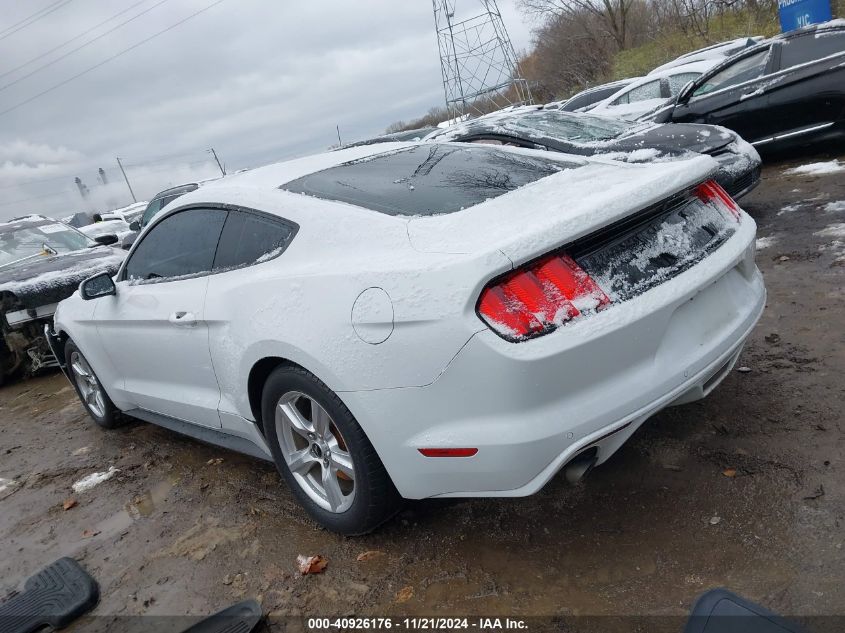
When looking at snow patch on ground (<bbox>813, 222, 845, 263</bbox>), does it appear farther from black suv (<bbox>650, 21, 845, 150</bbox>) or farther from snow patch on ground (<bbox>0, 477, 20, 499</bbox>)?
snow patch on ground (<bbox>0, 477, 20, 499</bbox>)

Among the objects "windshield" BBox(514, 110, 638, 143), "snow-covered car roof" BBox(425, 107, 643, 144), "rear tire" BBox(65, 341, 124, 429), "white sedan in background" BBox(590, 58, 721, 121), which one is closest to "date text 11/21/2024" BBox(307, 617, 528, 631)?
"rear tire" BBox(65, 341, 124, 429)

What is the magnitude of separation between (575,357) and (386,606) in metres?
1.15

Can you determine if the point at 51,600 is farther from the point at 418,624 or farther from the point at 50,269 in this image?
the point at 50,269

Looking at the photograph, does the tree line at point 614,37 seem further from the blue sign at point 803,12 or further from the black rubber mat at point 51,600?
the black rubber mat at point 51,600

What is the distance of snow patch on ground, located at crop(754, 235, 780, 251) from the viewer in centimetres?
518

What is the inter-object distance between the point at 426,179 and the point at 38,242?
711 centimetres

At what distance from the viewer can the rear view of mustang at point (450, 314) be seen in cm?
200

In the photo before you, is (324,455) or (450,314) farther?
(324,455)

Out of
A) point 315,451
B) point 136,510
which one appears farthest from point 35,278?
point 315,451

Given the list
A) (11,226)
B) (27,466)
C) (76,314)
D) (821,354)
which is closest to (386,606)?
(821,354)

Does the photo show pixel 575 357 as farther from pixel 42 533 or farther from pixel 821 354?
pixel 42 533

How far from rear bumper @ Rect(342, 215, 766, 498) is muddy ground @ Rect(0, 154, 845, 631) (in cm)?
41

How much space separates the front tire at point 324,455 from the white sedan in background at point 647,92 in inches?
401

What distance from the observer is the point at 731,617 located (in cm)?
176
